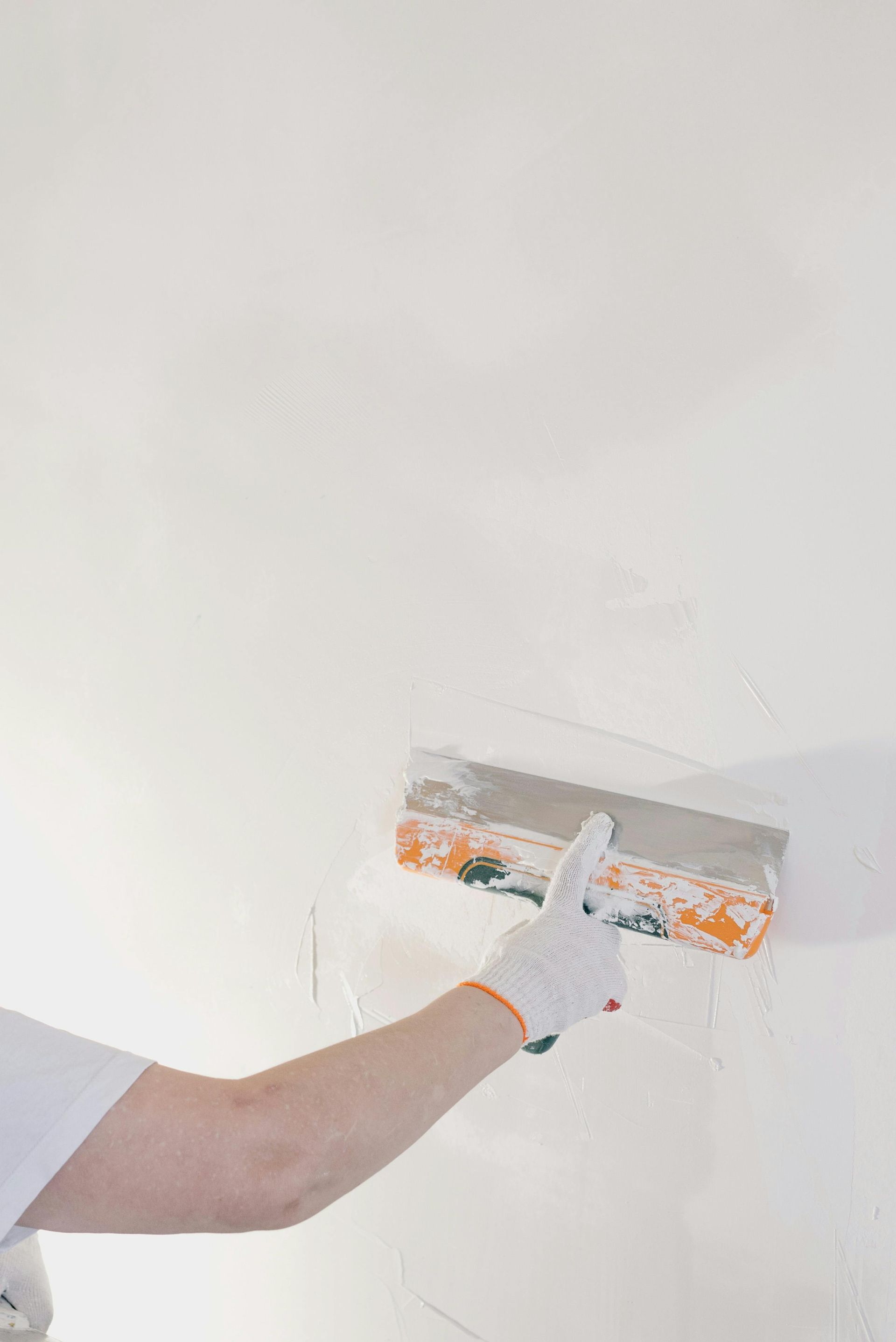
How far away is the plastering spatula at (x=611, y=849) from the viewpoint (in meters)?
1.01

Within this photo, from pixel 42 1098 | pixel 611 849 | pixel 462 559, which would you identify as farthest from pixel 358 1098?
pixel 462 559

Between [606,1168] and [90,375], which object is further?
[90,375]

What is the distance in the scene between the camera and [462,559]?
3.86ft

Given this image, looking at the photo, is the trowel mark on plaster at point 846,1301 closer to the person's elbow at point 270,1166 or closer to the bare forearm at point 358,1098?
the bare forearm at point 358,1098

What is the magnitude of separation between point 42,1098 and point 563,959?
0.55 meters

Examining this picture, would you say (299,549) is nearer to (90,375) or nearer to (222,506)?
(222,506)

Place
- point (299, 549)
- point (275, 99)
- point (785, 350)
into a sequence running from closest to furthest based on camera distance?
point (785, 350), point (275, 99), point (299, 549)

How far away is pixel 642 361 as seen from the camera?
102cm

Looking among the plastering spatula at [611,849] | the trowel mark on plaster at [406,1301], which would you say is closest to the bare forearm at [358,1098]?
the plastering spatula at [611,849]

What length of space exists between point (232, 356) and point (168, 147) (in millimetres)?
321

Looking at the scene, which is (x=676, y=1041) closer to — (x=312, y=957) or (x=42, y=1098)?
(x=312, y=957)

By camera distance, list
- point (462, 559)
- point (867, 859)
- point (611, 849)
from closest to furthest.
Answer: point (867, 859) < point (611, 849) < point (462, 559)

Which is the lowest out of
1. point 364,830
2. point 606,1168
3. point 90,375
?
point 606,1168

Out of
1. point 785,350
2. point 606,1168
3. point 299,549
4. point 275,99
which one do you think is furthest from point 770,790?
point 275,99
